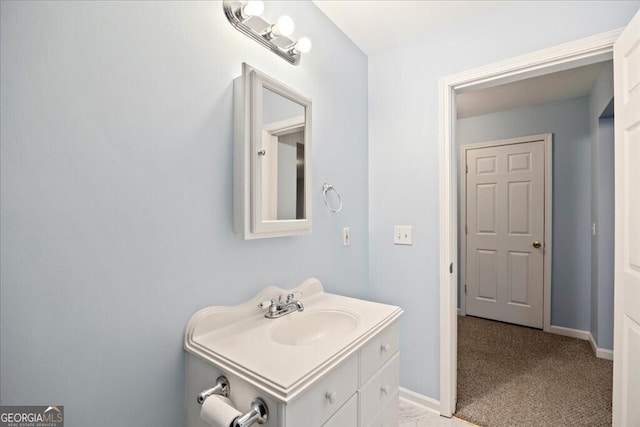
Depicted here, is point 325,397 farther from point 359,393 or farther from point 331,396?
point 359,393

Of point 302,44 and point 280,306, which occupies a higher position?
point 302,44

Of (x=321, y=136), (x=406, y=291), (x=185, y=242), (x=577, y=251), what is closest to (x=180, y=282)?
(x=185, y=242)

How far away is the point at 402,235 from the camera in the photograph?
193cm

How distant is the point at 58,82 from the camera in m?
0.73

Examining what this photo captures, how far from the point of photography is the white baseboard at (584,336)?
96.3 inches

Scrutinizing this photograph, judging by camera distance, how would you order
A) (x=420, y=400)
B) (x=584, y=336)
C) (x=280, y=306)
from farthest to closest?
(x=584, y=336), (x=420, y=400), (x=280, y=306)

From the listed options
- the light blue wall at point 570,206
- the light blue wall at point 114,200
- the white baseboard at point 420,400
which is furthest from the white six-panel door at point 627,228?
the light blue wall at point 570,206

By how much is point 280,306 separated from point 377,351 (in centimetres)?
44

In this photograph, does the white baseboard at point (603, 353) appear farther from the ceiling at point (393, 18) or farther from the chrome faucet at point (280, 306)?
the chrome faucet at point (280, 306)

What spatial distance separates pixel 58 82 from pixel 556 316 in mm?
4079

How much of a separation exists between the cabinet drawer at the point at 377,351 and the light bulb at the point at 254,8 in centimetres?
130

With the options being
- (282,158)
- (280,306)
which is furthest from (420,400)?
(282,158)

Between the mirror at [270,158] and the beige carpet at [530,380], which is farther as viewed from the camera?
the beige carpet at [530,380]

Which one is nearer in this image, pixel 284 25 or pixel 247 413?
pixel 247 413
